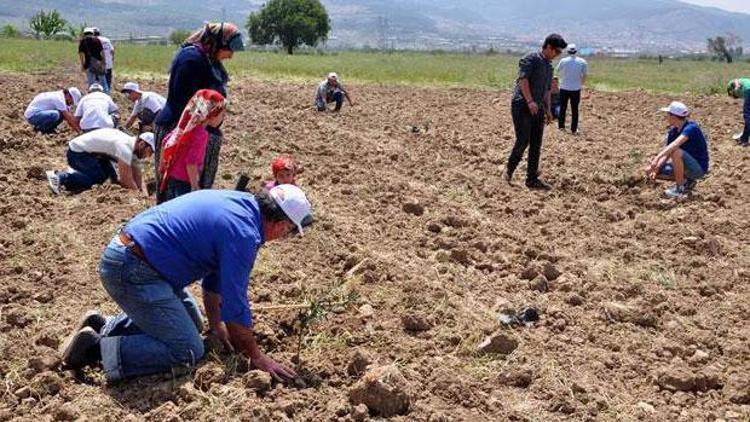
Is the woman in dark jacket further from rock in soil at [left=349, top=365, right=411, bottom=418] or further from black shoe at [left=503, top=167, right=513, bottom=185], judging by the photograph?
black shoe at [left=503, top=167, right=513, bottom=185]

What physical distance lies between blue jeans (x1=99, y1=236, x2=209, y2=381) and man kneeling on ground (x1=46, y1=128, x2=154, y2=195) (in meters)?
3.36

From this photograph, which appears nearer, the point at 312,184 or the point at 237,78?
the point at 312,184

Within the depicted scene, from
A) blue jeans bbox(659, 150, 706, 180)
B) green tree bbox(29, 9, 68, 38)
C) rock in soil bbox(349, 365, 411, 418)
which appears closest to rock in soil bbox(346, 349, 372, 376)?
rock in soil bbox(349, 365, 411, 418)

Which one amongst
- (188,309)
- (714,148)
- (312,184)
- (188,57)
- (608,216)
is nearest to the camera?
(188,309)

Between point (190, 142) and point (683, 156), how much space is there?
512cm

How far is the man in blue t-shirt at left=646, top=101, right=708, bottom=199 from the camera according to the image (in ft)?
26.1

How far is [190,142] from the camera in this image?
488cm

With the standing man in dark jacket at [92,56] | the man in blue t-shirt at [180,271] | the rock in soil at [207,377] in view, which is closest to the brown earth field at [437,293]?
the rock in soil at [207,377]

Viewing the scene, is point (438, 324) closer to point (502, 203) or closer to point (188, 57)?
point (188, 57)

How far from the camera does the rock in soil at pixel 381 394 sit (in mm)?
3652

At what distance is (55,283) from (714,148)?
8.84m

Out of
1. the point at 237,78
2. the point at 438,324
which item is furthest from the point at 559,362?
the point at 237,78

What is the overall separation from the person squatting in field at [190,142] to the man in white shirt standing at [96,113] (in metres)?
3.44

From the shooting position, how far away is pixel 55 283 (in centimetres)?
521
